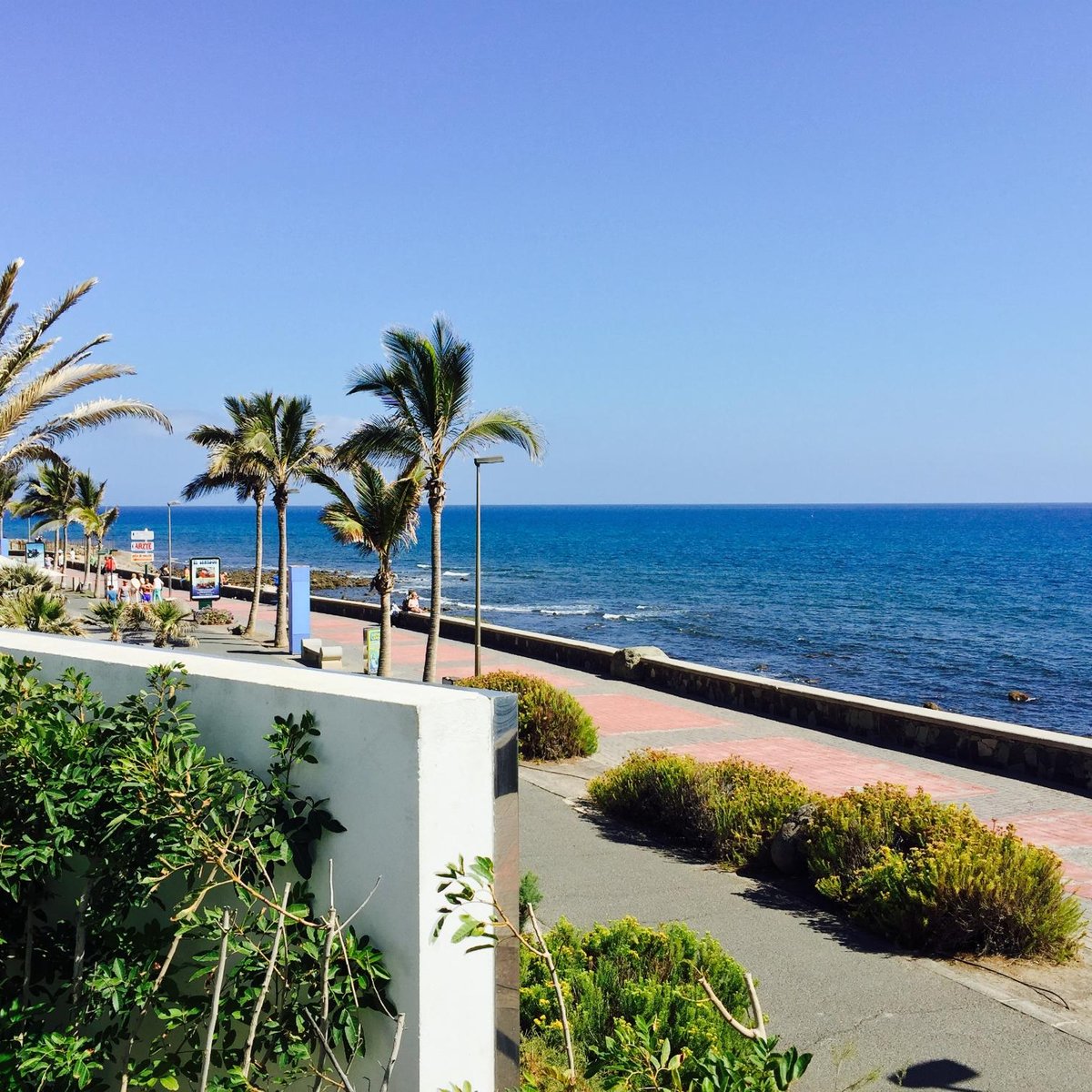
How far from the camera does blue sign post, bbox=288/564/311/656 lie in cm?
2814

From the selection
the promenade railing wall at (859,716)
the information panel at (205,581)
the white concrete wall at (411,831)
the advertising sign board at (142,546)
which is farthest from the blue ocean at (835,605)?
the white concrete wall at (411,831)

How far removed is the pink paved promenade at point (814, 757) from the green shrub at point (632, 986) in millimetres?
4568

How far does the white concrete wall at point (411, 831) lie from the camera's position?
308 centimetres

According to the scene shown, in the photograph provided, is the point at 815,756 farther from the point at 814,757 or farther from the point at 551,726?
the point at 551,726

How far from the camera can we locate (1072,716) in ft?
100

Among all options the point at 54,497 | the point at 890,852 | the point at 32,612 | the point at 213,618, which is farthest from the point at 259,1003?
the point at 54,497

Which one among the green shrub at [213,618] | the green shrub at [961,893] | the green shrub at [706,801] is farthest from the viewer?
the green shrub at [213,618]

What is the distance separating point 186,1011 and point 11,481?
42.8 m

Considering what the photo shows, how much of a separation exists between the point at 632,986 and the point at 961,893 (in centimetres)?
327

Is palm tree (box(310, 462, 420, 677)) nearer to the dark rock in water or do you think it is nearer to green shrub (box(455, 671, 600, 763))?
green shrub (box(455, 671, 600, 763))

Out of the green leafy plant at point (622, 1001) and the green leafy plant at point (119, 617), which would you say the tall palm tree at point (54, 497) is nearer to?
the green leafy plant at point (119, 617)

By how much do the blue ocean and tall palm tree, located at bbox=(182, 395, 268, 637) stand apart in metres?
18.9

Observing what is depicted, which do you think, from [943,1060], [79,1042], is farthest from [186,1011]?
[943,1060]

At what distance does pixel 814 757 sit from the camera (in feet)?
50.8
